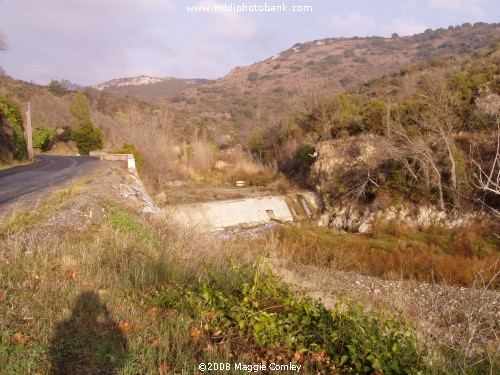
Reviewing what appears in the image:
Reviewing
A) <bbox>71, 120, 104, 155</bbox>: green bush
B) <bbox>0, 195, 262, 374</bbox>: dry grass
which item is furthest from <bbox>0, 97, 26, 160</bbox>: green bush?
<bbox>0, 195, 262, 374</bbox>: dry grass

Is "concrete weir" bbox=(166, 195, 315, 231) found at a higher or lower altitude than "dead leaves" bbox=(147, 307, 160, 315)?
lower

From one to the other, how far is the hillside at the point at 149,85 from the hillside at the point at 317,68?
12749 mm

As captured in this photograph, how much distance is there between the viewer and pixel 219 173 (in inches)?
1278

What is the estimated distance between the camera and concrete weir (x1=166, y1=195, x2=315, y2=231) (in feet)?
63.4

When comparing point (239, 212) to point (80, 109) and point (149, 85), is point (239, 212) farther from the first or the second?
point (149, 85)

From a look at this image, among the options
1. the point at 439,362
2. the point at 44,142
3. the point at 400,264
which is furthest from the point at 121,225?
the point at 44,142

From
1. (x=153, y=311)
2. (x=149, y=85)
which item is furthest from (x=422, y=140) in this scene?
(x=149, y=85)

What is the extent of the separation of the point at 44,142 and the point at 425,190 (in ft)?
124

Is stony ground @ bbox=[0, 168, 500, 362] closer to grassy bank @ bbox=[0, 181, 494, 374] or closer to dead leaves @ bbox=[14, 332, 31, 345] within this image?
grassy bank @ bbox=[0, 181, 494, 374]

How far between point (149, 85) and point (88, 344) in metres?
132

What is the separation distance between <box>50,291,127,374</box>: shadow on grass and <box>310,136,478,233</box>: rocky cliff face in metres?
17.9

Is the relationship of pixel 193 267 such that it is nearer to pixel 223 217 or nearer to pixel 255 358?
pixel 255 358

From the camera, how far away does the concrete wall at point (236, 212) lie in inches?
760

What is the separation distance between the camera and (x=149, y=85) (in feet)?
416
